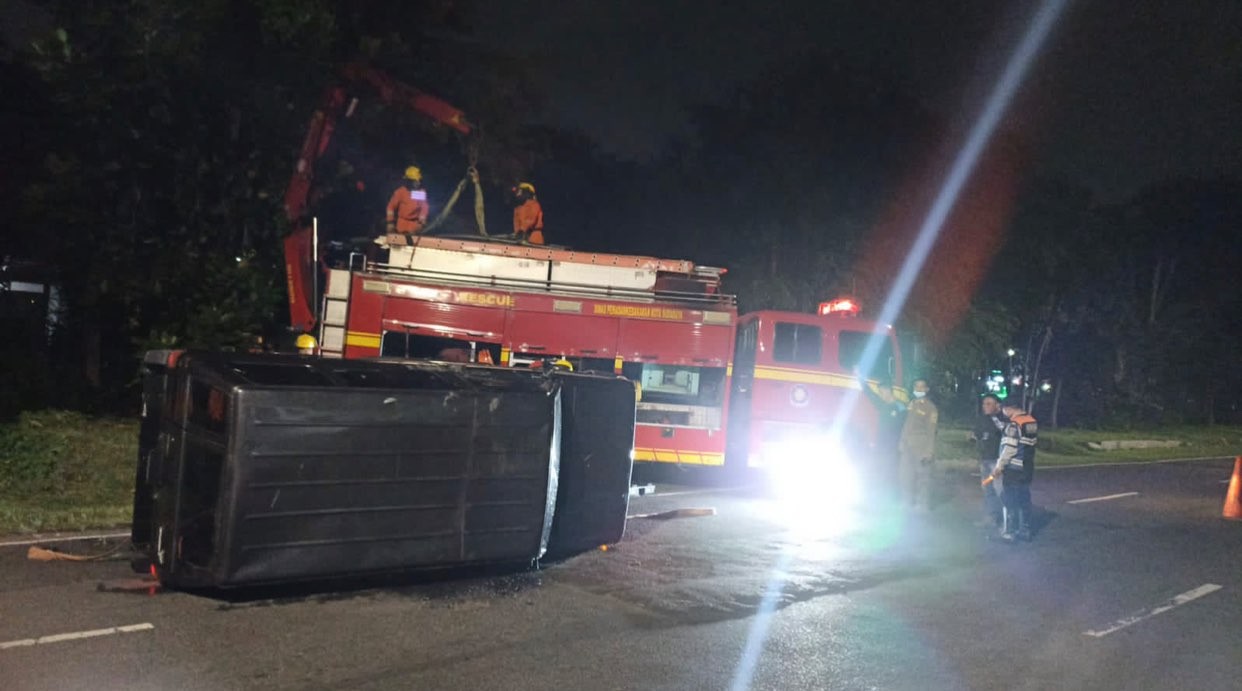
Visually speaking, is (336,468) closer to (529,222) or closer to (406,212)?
(406,212)

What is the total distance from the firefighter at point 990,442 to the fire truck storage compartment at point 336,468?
225 inches

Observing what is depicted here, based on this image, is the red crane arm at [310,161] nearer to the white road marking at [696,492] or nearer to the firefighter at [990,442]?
the white road marking at [696,492]

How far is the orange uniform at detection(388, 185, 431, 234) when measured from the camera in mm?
12875

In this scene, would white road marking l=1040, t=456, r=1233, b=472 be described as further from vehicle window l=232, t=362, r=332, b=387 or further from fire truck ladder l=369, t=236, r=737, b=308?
vehicle window l=232, t=362, r=332, b=387

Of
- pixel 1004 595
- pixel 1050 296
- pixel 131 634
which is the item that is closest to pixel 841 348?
pixel 1004 595

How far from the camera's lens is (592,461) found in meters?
8.48

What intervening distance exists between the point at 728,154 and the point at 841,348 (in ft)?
39.9

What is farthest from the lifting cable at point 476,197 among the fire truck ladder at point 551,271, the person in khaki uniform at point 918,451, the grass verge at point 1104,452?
the grass verge at point 1104,452

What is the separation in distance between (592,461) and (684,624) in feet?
6.22

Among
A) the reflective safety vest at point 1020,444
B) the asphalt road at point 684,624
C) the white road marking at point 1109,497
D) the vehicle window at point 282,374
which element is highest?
the vehicle window at point 282,374

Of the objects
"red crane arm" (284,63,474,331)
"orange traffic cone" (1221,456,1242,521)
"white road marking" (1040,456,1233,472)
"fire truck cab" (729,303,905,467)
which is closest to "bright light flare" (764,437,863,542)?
Answer: "fire truck cab" (729,303,905,467)

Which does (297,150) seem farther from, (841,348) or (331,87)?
(841,348)

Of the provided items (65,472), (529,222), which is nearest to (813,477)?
(529,222)

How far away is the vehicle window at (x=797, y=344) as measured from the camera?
1383 centimetres
